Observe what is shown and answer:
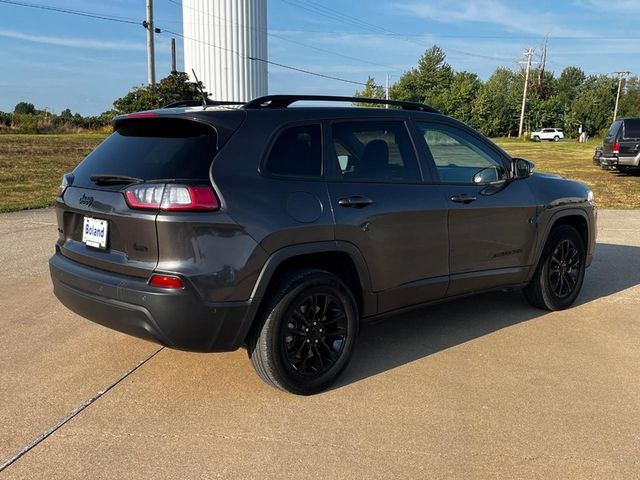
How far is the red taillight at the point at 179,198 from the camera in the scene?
10.4 ft

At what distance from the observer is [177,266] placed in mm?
3186

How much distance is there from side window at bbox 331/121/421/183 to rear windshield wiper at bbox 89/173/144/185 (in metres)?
1.25

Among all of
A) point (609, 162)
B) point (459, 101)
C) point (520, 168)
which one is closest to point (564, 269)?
point (520, 168)

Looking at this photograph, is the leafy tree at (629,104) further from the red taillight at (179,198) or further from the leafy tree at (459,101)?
the red taillight at (179,198)

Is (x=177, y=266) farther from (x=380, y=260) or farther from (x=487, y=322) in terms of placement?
(x=487, y=322)

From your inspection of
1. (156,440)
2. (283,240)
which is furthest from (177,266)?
(156,440)

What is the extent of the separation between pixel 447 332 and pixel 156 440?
2.54 m

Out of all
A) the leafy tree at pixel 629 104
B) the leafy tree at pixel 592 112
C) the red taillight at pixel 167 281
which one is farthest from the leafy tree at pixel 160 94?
the leafy tree at pixel 629 104

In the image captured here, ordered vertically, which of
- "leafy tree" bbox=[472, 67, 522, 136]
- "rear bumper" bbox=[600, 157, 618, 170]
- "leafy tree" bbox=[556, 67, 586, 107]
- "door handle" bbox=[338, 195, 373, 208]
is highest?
"leafy tree" bbox=[556, 67, 586, 107]

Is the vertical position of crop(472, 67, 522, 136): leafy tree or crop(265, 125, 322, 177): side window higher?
crop(472, 67, 522, 136): leafy tree

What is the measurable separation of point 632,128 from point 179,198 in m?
19.9

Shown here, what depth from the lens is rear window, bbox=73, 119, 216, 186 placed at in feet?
10.9

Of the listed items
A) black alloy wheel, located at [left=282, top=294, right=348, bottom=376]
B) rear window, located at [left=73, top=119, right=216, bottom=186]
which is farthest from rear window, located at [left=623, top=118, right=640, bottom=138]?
rear window, located at [left=73, top=119, right=216, bottom=186]

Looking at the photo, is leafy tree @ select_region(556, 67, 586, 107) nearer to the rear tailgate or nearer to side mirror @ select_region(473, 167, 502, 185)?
the rear tailgate
